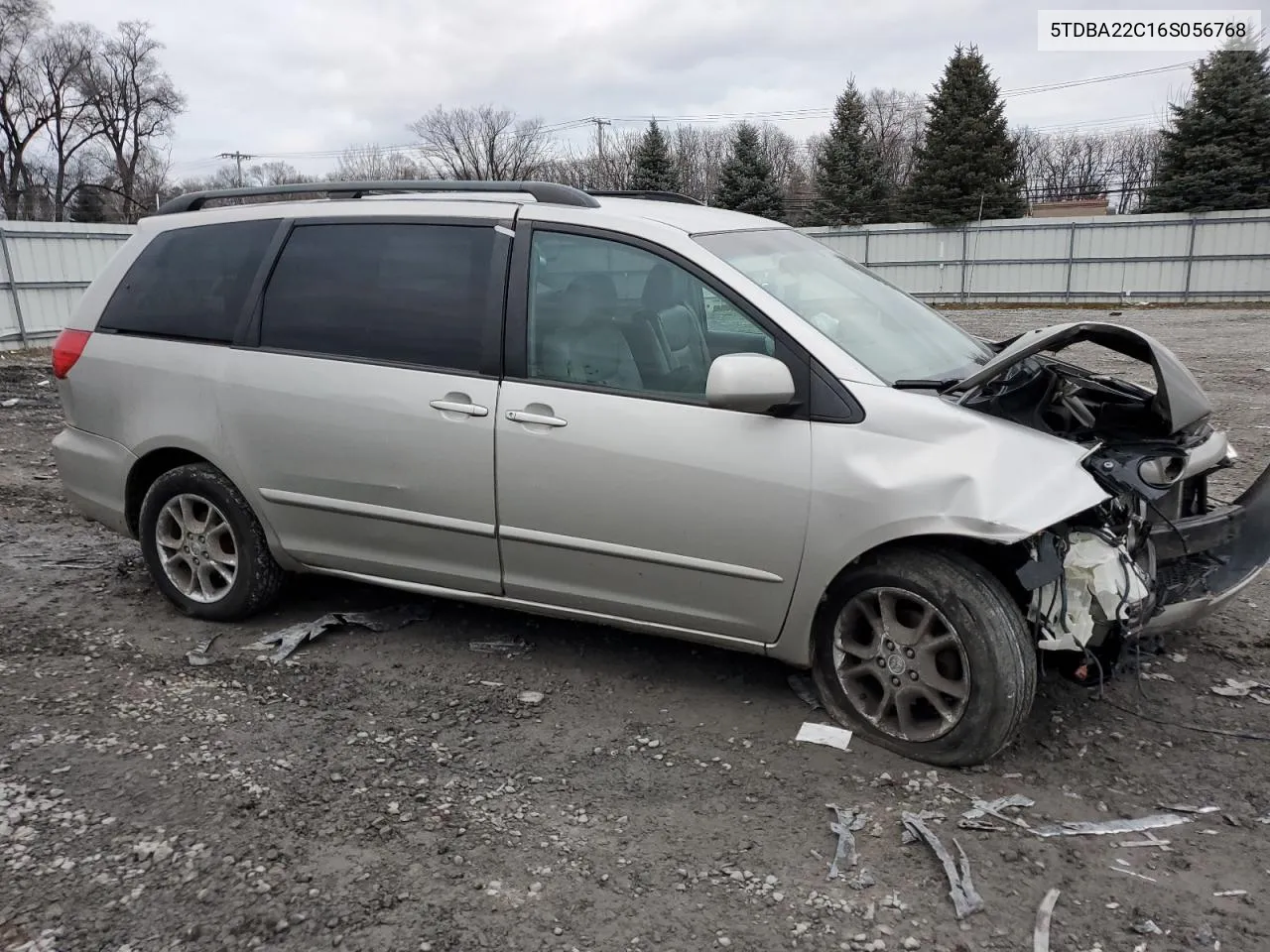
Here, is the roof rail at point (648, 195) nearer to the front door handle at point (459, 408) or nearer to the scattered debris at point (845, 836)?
the front door handle at point (459, 408)

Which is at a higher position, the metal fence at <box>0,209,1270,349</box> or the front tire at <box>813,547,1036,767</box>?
the metal fence at <box>0,209,1270,349</box>

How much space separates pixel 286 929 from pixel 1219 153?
3303 cm

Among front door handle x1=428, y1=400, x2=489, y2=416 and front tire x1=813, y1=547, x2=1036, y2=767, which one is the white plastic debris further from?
front door handle x1=428, y1=400, x2=489, y2=416

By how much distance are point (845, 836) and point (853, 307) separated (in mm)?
1901

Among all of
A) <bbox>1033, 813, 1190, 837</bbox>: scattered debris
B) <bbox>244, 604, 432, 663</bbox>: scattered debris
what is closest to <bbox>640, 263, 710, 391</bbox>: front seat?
<bbox>1033, 813, 1190, 837</bbox>: scattered debris

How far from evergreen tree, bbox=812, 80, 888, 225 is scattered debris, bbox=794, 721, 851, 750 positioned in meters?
34.2

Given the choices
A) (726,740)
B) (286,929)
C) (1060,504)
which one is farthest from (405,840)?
(1060,504)

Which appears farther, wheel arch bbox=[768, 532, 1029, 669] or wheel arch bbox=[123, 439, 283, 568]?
wheel arch bbox=[123, 439, 283, 568]

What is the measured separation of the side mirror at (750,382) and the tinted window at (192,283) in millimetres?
2270

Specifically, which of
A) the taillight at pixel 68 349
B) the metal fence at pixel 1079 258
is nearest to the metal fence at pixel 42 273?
the taillight at pixel 68 349

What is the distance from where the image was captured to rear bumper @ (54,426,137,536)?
15.1 feet

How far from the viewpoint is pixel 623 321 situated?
362cm

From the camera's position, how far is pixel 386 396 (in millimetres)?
3855

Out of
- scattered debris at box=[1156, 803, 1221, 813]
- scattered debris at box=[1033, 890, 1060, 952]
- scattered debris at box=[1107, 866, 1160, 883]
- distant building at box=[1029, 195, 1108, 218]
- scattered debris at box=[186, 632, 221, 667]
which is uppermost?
distant building at box=[1029, 195, 1108, 218]
